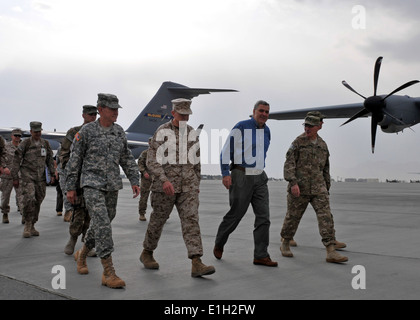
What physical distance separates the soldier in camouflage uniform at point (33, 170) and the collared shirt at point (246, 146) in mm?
3766

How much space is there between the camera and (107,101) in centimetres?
435

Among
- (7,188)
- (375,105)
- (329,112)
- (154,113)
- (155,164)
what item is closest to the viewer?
(155,164)

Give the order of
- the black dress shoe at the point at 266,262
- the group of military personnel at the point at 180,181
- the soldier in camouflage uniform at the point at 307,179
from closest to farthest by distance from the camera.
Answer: the group of military personnel at the point at 180,181 < the black dress shoe at the point at 266,262 < the soldier in camouflage uniform at the point at 307,179

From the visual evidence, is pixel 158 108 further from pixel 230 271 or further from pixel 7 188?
pixel 230 271

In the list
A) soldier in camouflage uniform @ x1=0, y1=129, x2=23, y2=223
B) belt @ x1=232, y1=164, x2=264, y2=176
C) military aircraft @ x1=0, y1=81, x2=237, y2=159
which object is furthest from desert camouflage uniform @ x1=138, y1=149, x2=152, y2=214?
military aircraft @ x1=0, y1=81, x2=237, y2=159

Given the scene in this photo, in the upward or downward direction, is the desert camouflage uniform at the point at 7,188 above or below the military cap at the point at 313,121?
→ below

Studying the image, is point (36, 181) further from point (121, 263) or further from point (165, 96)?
point (165, 96)

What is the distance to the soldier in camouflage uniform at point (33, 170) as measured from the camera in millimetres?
7021

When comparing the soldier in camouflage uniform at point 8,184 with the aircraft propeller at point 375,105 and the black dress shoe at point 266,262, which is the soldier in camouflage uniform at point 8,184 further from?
the aircraft propeller at point 375,105

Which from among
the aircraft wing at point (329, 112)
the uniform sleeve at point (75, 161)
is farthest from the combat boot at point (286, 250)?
the aircraft wing at point (329, 112)

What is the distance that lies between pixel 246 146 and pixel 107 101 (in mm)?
1752

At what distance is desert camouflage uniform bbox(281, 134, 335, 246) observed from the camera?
5.29m

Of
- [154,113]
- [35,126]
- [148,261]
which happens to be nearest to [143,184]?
[35,126]

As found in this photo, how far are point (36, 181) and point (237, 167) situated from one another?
13.1 feet
